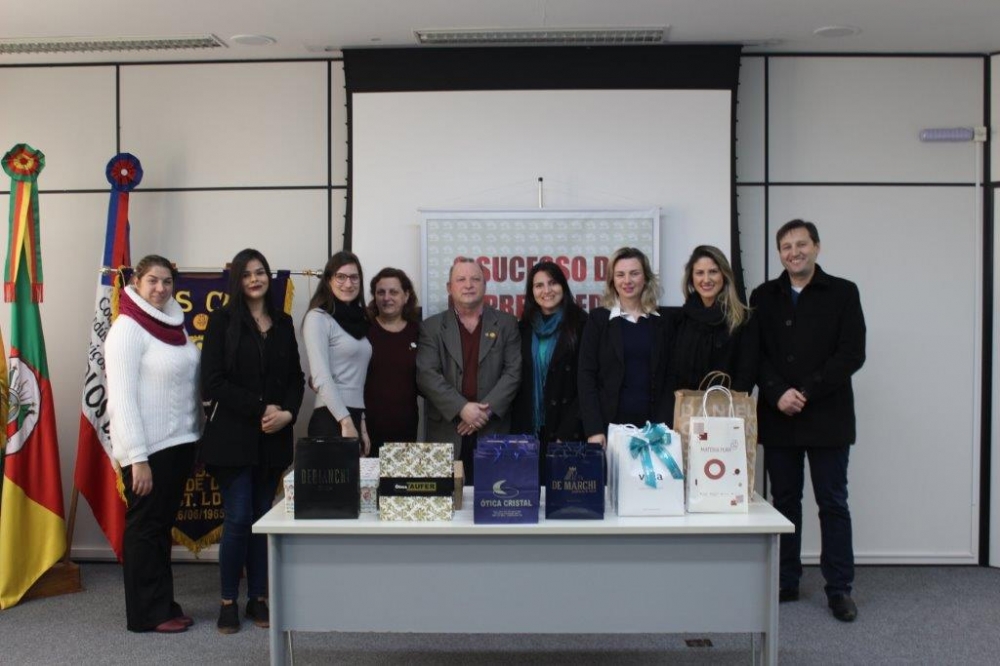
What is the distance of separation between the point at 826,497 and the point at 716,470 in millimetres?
1414

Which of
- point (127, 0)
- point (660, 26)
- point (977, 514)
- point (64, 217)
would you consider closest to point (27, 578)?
point (64, 217)

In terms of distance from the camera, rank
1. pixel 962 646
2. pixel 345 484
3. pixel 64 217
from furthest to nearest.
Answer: pixel 64 217 < pixel 962 646 < pixel 345 484

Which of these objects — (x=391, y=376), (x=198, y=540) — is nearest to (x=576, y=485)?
(x=391, y=376)

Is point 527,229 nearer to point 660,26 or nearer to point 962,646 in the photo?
point 660,26

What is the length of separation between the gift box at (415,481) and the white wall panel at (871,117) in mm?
2972

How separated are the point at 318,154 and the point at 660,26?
1992 mm

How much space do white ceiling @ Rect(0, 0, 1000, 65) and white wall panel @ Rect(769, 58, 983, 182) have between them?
160 millimetres

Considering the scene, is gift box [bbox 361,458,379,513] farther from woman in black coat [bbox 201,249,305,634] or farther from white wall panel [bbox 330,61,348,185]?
white wall panel [bbox 330,61,348,185]

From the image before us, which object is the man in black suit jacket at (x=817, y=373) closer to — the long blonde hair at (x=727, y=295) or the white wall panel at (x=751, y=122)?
the long blonde hair at (x=727, y=295)

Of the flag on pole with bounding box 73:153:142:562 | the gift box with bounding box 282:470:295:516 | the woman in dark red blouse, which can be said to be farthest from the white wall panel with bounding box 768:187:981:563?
the flag on pole with bounding box 73:153:142:562

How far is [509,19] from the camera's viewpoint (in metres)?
4.12

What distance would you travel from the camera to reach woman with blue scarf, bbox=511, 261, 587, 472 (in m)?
3.86

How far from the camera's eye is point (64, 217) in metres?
4.86

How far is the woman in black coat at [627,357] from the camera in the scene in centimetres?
363
